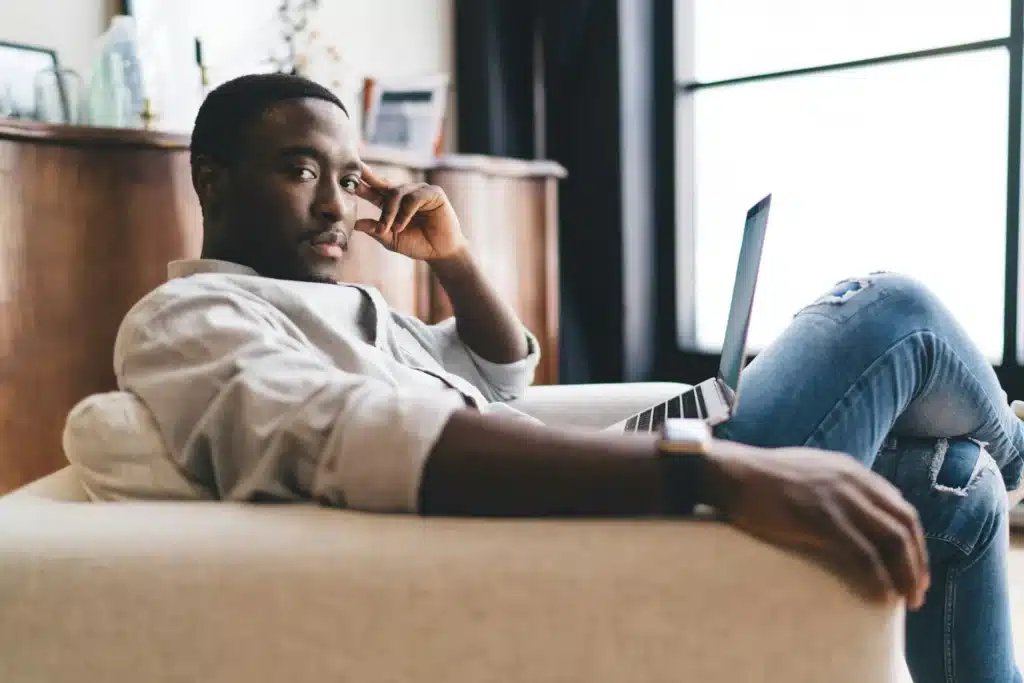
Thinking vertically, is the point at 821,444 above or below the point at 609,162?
below

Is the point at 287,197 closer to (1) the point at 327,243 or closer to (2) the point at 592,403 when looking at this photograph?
(1) the point at 327,243

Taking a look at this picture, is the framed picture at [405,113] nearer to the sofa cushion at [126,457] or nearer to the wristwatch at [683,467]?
the sofa cushion at [126,457]

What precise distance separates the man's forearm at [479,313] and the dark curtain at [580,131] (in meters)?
1.73

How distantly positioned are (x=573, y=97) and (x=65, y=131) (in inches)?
78.9

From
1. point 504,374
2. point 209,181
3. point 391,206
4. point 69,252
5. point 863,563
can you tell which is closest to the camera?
point 863,563

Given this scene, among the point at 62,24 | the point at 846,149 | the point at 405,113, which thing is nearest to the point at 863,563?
the point at 62,24

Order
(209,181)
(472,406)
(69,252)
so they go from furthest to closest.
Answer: (69,252), (209,181), (472,406)

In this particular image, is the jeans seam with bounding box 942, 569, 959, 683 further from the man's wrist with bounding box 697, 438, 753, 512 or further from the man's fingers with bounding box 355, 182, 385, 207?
the man's fingers with bounding box 355, 182, 385, 207

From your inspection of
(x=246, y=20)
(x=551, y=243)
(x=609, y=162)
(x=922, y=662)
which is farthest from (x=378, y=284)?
(x=922, y=662)

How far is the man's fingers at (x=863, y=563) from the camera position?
0.55m

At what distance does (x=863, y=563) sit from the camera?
554 mm

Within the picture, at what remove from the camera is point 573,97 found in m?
3.16

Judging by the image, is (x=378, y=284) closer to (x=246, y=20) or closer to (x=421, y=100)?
(x=421, y=100)

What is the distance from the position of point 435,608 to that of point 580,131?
2771 mm
